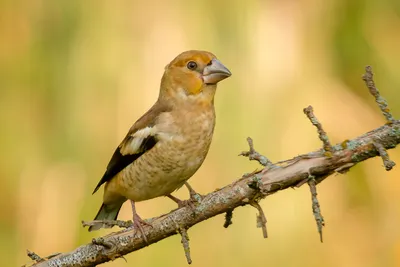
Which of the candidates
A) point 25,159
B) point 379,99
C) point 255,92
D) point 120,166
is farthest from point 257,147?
point 379,99

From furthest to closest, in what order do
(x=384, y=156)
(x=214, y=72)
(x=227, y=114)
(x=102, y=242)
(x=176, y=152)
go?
1. (x=227, y=114)
2. (x=214, y=72)
3. (x=176, y=152)
4. (x=102, y=242)
5. (x=384, y=156)

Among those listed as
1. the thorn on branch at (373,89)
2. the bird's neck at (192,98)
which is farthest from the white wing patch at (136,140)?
the thorn on branch at (373,89)

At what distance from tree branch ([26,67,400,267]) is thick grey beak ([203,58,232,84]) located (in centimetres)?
73

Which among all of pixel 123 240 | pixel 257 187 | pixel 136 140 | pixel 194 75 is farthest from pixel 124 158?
pixel 257 187

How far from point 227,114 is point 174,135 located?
1.76 metres

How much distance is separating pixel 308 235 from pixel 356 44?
1.79 m

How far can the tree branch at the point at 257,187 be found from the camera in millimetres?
2791

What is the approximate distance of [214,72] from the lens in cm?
373

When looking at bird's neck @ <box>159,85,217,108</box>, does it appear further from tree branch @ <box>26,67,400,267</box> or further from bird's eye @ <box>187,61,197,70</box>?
tree branch @ <box>26,67,400,267</box>

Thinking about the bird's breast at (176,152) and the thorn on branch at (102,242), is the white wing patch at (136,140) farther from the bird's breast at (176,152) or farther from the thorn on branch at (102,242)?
the thorn on branch at (102,242)

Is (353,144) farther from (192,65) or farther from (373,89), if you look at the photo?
(192,65)

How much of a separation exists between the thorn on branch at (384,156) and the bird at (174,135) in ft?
3.41

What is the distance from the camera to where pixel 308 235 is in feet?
17.5

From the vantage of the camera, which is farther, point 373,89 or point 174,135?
point 174,135
